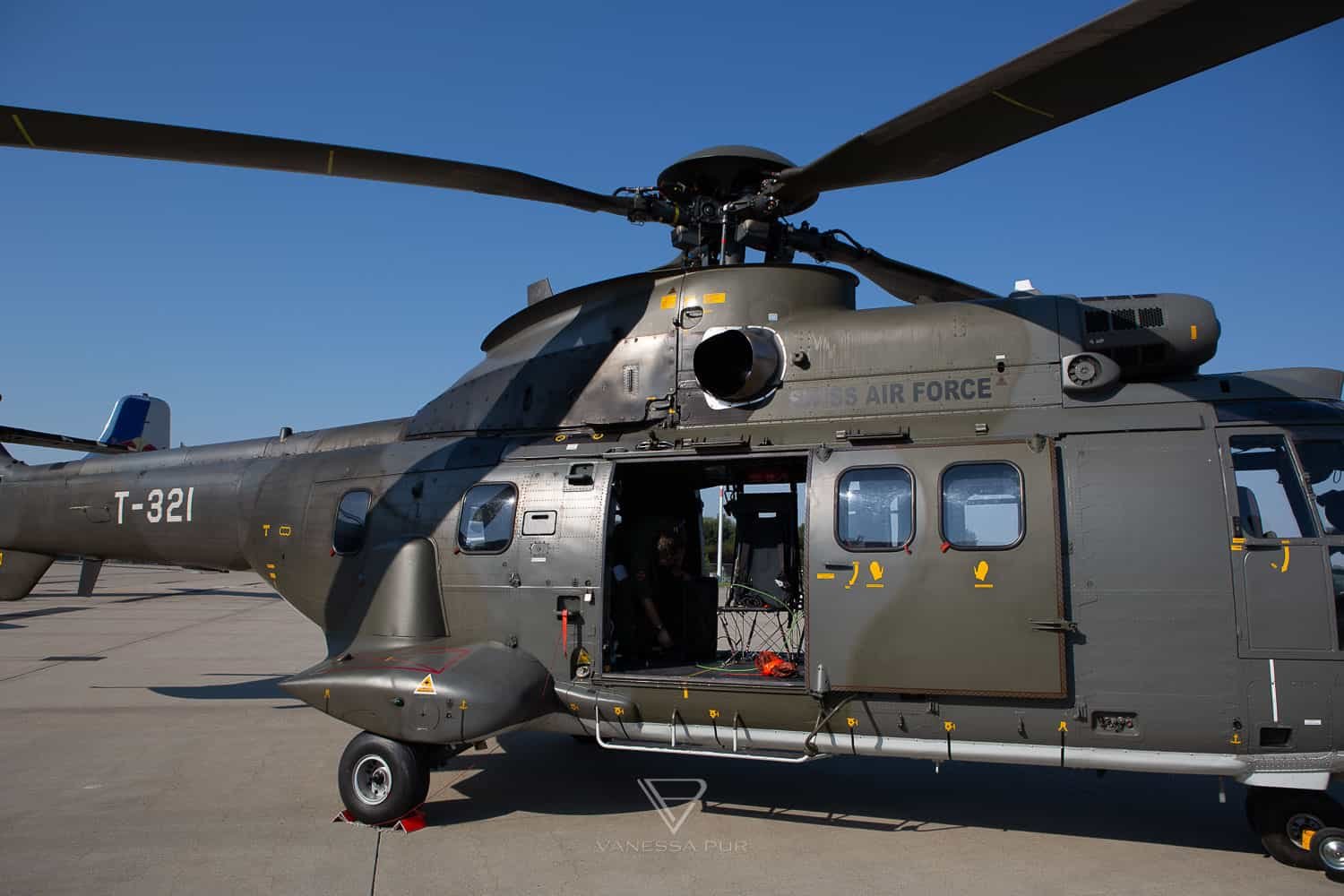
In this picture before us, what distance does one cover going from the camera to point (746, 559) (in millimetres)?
8594

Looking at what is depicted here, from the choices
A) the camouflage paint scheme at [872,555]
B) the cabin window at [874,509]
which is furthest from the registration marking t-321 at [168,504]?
the cabin window at [874,509]

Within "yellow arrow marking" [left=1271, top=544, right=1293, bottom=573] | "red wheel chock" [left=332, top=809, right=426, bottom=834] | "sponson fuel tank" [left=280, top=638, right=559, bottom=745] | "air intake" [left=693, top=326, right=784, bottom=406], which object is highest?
"air intake" [left=693, top=326, right=784, bottom=406]

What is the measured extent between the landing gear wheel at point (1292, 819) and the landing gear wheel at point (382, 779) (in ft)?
19.1

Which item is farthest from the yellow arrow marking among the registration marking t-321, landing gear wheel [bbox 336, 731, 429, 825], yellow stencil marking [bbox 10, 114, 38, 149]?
the registration marking t-321

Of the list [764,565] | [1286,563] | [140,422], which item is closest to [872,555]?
[764,565]

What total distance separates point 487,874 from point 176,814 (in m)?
2.84

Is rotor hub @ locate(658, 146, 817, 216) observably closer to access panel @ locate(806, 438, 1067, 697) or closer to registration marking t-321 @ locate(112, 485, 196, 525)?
access panel @ locate(806, 438, 1067, 697)

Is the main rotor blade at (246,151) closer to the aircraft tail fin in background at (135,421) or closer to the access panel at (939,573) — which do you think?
the access panel at (939,573)

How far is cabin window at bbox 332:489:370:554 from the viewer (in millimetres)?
8234

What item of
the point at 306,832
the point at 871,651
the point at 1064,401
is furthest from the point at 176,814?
the point at 1064,401

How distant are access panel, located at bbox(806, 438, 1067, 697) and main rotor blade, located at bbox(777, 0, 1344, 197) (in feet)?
6.59

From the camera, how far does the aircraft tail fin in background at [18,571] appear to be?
34.3 ft

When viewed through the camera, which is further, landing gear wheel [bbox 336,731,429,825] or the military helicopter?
landing gear wheel [bbox 336,731,429,825]

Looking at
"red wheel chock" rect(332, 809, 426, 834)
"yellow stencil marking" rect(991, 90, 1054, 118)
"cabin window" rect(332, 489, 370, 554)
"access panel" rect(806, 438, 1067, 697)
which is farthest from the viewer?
"cabin window" rect(332, 489, 370, 554)
